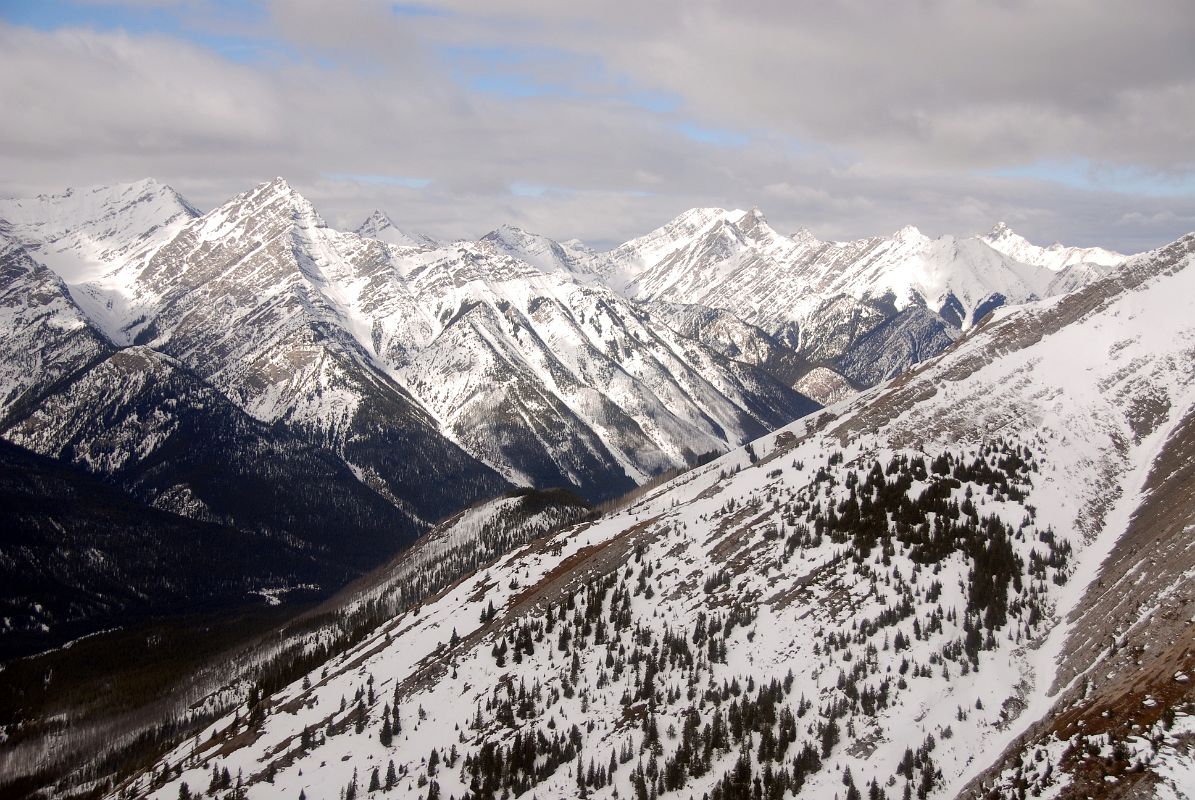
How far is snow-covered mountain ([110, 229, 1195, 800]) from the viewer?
8194 cm

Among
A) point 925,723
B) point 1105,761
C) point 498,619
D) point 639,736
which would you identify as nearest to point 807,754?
point 925,723

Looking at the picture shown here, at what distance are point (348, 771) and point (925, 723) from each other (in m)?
70.3

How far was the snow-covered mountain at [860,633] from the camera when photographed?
81.9 meters

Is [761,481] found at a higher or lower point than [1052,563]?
higher

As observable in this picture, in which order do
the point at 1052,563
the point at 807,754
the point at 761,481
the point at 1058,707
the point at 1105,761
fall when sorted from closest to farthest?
the point at 1105,761 → the point at 1058,707 → the point at 807,754 → the point at 1052,563 → the point at 761,481

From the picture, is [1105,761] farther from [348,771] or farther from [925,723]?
[348,771]

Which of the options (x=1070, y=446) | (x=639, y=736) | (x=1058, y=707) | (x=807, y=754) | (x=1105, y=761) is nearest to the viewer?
(x=1105, y=761)

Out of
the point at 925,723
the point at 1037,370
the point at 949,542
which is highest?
the point at 1037,370

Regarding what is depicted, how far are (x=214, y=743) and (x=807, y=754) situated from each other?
10469 centimetres

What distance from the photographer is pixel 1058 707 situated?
7788 cm

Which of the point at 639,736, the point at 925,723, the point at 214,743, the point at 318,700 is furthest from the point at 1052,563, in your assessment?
the point at 214,743

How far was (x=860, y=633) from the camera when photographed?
102 metres

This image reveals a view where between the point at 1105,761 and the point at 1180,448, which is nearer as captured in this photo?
the point at 1105,761

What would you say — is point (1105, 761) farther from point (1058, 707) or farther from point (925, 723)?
point (925, 723)
